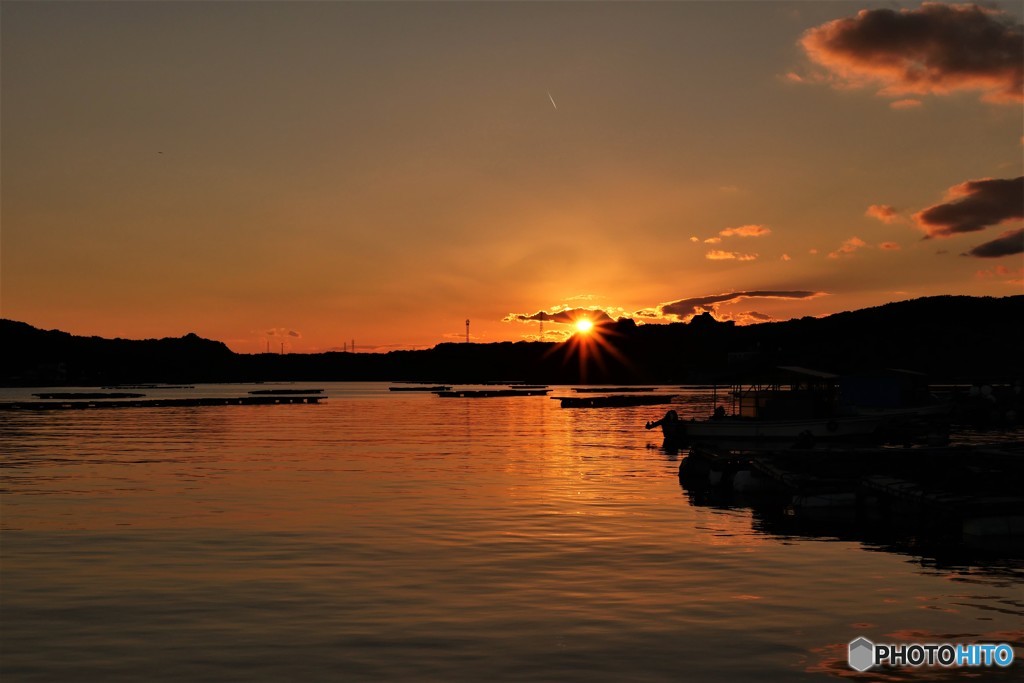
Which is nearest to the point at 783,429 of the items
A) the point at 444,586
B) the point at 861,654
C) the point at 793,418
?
the point at 793,418

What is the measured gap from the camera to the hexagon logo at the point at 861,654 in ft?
55.6

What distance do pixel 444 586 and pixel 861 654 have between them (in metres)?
10.0

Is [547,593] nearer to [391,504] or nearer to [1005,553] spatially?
[1005,553]

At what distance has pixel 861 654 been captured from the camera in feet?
57.6

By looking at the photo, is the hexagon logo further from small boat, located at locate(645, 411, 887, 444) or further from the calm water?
small boat, located at locate(645, 411, 887, 444)

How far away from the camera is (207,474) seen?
5206cm

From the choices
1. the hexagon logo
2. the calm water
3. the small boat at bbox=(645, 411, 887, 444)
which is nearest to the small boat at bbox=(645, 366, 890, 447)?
the small boat at bbox=(645, 411, 887, 444)

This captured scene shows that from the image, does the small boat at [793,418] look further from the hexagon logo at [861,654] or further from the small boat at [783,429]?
the hexagon logo at [861,654]

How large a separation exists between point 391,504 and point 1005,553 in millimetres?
22603

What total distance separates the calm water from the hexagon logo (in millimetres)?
276

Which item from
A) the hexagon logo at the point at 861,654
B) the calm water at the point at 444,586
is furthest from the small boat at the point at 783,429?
the hexagon logo at the point at 861,654

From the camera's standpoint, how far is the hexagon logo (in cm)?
1694

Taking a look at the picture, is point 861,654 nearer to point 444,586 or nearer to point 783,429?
point 444,586

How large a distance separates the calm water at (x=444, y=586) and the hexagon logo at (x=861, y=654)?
Answer: 0.90 feet
